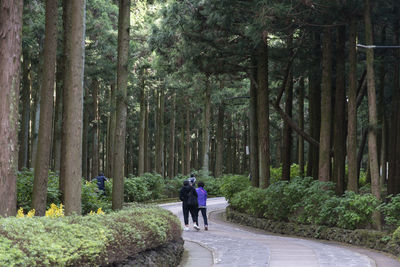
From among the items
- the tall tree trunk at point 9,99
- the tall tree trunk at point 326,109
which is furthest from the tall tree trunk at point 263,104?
the tall tree trunk at point 9,99

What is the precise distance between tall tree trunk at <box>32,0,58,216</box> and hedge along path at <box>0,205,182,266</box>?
3.48m

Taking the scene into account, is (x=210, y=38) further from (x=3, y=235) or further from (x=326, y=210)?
(x=3, y=235)

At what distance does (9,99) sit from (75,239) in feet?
14.2

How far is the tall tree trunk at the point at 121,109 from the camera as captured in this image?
14289 mm

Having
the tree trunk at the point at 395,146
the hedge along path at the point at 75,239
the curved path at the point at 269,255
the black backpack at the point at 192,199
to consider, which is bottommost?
the curved path at the point at 269,255

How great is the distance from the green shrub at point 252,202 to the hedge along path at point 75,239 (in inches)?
529

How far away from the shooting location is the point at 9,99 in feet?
33.6

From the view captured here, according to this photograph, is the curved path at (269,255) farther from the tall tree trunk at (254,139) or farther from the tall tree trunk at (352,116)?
the tall tree trunk at (254,139)

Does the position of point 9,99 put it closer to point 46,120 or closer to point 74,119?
point 74,119

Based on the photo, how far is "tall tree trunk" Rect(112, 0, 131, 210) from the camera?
14.3 metres

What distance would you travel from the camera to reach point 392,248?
14477 millimetres

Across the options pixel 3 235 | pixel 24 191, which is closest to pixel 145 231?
pixel 3 235

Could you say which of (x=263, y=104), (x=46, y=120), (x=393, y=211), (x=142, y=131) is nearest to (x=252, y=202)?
(x=263, y=104)

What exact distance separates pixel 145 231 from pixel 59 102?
65.8 feet
